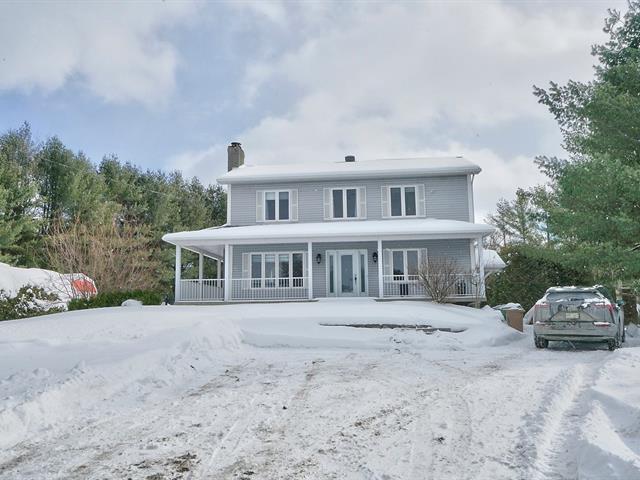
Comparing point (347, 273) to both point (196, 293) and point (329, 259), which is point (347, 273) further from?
point (196, 293)

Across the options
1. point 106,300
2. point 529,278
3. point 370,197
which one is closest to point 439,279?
point 529,278

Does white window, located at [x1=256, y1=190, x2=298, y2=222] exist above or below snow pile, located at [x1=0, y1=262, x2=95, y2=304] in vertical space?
above

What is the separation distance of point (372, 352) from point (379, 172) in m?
12.2

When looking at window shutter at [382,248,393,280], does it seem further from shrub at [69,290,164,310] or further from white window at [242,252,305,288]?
shrub at [69,290,164,310]

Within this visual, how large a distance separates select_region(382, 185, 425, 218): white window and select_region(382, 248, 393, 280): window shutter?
6.23ft

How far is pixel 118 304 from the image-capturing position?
17.0 metres

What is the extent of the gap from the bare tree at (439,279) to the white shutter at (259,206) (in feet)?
26.6

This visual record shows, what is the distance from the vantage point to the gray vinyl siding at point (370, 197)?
70.0 feet

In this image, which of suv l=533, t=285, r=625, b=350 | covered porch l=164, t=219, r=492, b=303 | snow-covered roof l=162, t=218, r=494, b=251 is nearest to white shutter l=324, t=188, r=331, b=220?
covered porch l=164, t=219, r=492, b=303

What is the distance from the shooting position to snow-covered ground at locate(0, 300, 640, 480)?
362 cm

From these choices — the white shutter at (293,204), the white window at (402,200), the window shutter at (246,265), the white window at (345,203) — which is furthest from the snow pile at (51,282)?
the white window at (402,200)

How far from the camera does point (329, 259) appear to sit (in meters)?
20.8

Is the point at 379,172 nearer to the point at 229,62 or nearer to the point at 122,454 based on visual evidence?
the point at 229,62

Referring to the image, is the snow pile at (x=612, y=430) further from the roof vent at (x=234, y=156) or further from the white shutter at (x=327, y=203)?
the roof vent at (x=234, y=156)
